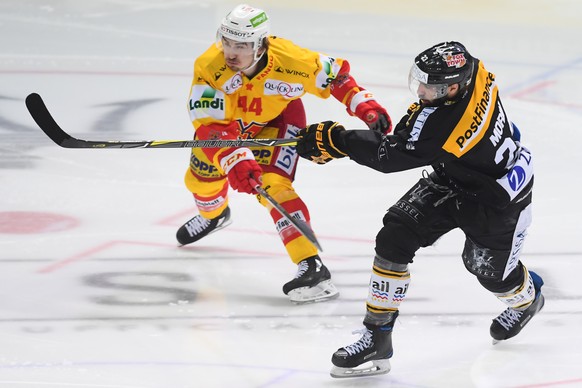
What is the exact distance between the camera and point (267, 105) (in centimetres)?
420

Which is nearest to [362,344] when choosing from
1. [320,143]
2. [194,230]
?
[320,143]

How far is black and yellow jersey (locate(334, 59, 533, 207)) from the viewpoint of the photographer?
3.22 metres

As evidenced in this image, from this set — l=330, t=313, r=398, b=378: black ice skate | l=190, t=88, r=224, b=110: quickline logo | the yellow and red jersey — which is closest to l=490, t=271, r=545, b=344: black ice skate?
l=330, t=313, r=398, b=378: black ice skate

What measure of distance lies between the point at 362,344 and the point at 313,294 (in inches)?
24.1

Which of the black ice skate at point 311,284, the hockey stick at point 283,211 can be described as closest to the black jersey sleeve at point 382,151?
the hockey stick at point 283,211

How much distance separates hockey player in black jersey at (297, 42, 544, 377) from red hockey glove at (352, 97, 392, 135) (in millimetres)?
551

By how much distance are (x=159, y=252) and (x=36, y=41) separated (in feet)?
11.2

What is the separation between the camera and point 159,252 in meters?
4.59

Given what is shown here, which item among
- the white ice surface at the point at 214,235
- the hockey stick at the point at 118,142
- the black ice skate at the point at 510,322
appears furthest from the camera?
the hockey stick at the point at 118,142

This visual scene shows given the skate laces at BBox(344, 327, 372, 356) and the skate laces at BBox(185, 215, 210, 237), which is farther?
the skate laces at BBox(185, 215, 210, 237)

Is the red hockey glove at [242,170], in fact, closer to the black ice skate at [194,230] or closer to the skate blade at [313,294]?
the skate blade at [313,294]

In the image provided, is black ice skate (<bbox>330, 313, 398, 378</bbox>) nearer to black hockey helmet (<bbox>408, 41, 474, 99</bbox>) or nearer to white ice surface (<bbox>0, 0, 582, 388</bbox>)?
white ice surface (<bbox>0, 0, 582, 388</bbox>)

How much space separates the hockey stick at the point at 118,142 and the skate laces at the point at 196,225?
78 cm

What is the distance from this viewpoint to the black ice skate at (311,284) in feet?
13.3
